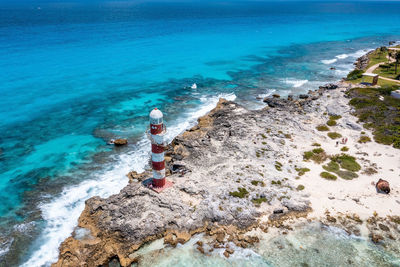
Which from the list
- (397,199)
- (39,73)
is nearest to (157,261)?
(397,199)

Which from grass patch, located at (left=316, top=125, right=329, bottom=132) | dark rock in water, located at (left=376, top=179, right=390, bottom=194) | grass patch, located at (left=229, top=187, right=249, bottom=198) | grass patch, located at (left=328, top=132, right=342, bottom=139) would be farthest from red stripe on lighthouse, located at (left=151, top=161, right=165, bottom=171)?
grass patch, located at (left=316, top=125, right=329, bottom=132)

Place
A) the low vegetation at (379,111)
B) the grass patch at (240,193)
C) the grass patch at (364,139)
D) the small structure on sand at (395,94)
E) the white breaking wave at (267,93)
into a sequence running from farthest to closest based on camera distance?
1. the white breaking wave at (267,93)
2. the small structure on sand at (395,94)
3. the low vegetation at (379,111)
4. the grass patch at (364,139)
5. the grass patch at (240,193)

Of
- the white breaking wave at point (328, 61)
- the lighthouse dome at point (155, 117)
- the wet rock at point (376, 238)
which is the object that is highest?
the lighthouse dome at point (155, 117)

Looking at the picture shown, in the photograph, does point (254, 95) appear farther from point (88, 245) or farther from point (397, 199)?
point (88, 245)

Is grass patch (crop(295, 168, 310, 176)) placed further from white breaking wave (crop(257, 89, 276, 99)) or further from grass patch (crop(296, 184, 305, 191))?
white breaking wave (crop(257, 89, 276, 99))

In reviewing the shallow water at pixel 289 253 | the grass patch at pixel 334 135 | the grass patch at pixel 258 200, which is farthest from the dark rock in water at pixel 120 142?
the grass patch at pixel 334 135

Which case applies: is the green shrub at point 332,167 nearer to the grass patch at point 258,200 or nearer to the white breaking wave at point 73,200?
the grass patch at point 258,200
